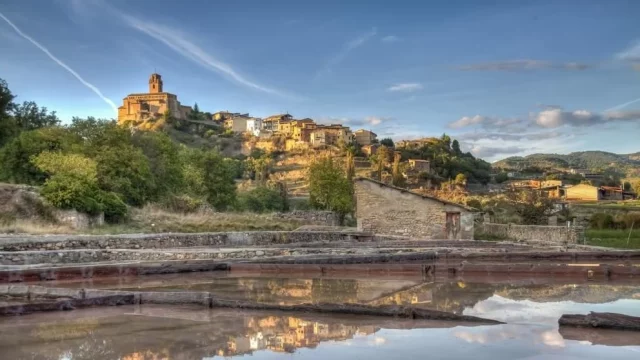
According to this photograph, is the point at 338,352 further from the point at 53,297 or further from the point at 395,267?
the point at 395,267

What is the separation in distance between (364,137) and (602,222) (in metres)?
154

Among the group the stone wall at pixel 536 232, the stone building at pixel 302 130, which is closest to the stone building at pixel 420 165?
the stone building at pixel 302 130

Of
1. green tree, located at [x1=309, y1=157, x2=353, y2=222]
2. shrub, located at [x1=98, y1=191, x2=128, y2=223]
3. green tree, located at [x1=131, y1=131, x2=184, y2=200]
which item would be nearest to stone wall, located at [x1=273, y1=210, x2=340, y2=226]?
green tree, located at [x1=309, y1=157, x2=353, y2=222]

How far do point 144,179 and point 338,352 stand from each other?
33870 mm

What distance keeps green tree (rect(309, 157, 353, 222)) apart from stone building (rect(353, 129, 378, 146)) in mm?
131377

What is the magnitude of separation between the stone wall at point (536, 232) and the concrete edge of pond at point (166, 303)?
2176 centimetres

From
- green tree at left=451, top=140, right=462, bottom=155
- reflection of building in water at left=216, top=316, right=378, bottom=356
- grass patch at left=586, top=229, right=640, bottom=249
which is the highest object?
green tree at left=451, top=140, right=462, bottom=155

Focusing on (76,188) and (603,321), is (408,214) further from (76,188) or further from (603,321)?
(603,321)

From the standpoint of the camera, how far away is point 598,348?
6527mm

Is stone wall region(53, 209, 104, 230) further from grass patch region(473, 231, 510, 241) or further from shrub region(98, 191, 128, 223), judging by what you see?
grass patch region(473, 231, 510, 241)

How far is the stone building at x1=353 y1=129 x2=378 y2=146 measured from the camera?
634 feet

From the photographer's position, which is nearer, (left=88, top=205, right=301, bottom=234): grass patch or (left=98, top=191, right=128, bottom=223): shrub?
(left=88, top=205, right=301, bottom=234): grass patch

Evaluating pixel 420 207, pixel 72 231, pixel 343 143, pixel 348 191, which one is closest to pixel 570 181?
pixel 343 143

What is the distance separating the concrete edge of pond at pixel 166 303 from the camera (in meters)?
8.45
